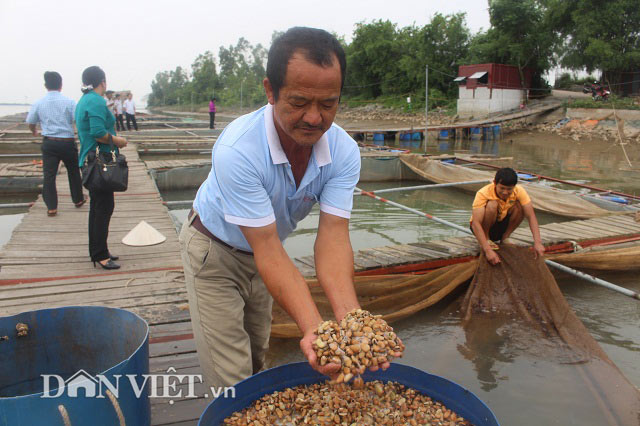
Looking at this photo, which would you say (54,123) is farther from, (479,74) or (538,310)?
(479,74)

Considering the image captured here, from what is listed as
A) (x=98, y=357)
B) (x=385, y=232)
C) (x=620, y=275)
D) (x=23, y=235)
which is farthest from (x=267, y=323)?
(x=385, y=232)

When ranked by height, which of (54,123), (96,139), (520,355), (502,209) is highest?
(54,123)

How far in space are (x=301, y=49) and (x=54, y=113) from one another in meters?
3.76

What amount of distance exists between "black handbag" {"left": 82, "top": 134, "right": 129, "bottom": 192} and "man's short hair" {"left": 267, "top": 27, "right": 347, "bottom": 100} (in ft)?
7.79

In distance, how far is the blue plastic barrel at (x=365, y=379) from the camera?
56.7 inches

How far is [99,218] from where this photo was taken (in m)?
3.41

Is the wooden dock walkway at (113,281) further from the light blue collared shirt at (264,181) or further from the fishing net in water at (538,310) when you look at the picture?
the fishing net in water at (538,310)

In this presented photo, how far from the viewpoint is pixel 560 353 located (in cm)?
329

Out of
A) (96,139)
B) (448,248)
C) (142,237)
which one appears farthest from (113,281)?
(448,248)

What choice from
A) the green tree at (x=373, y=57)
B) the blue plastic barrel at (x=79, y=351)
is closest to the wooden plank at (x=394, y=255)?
the blue plastic barrel at (x=79, y=351)

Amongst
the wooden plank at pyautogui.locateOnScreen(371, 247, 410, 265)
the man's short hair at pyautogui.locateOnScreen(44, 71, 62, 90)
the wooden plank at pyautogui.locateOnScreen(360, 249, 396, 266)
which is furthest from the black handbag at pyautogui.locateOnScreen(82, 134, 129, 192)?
the wooden plank at pyautogui.locateOnScreen(371, 247, 410, 265)

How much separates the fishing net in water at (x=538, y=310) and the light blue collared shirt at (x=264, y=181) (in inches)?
88.9

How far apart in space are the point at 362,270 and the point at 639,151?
16.5m

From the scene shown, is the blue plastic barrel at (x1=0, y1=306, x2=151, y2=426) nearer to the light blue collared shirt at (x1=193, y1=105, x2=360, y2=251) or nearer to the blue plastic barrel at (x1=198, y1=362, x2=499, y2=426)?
the blue plastic barrel at (x1=198, y1=362, x2=499, y2=426)
